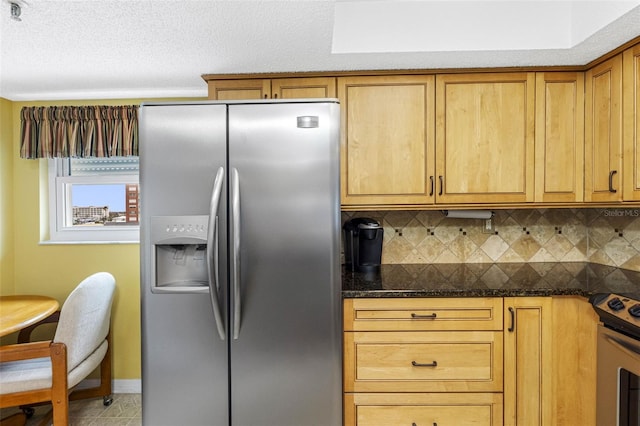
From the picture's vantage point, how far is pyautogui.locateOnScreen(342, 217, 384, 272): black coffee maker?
2.10 meters

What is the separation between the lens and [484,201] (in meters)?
2.06

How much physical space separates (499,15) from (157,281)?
2.17 meters

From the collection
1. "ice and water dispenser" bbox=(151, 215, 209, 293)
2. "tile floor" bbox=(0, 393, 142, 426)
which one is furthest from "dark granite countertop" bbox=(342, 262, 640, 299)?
"tile floor" bbox=(0, 393, 142, 426)

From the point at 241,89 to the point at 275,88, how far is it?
0.20 m

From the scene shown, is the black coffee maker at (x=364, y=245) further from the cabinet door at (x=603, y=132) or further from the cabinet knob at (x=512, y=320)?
the cabinet door at (x=603, y=132)

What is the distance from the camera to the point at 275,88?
2.09m

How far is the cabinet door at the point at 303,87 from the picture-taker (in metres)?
2.07

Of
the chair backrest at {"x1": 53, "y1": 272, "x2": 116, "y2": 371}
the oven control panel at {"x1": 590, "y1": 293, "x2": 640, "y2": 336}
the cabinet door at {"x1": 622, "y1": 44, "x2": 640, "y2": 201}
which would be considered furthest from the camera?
the chair backrest at {"x1": 53, "y1": 272, "x2": 116, "y2": 371}

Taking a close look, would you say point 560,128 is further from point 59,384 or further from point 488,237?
point 59,384

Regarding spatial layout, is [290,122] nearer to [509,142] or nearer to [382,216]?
[382,216]

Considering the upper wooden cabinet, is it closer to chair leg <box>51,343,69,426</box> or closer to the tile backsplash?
the tile backsplash

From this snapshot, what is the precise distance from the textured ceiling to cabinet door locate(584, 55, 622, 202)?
0.43ft

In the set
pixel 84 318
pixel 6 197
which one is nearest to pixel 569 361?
pixel 84 318

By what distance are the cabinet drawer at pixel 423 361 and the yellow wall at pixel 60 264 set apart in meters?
1.83
